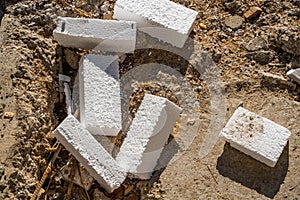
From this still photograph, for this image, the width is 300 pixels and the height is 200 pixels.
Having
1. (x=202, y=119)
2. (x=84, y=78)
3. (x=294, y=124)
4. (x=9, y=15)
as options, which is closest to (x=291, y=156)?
(x=294, y=124)

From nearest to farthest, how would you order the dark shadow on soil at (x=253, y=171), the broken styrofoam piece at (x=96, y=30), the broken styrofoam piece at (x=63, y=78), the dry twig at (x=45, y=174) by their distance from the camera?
1. the dry twig at (x=45, y=174)
2. the dark shadow on soil at (x=253, y=171)
3. the broken styrofoam piece at (x=96, y=30)
4. the broken styrofoam piece at (x=63, y=78)

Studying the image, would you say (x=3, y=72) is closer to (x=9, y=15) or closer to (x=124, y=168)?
(x=9, y=15)

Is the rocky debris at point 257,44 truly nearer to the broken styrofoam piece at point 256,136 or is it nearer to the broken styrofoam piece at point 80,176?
the broken styrofoam piece at point 256,136

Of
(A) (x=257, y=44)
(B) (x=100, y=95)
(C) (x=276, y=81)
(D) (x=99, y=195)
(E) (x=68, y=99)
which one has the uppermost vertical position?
(A) (x=257, y=44)

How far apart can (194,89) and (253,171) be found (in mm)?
647

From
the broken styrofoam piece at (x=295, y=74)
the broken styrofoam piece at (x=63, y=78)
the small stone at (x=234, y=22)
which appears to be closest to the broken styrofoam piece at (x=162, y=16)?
the small stone at (x=234, y=22)

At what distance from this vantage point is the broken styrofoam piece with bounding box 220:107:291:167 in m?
3.53

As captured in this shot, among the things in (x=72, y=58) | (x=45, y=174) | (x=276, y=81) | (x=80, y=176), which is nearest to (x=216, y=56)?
(x=276, y=81)

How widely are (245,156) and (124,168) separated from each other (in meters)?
0.74

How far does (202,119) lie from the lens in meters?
3.75

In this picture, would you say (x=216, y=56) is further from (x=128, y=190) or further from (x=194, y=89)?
(x=128, y=190)

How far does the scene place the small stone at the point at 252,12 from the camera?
158 inches

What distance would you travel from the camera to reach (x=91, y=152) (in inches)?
137

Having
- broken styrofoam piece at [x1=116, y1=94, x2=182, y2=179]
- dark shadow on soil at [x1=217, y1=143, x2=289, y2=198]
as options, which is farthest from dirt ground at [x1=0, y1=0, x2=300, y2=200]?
broken styrofoam piece at [x1=116, y1=94, x2=182, y2=179]
